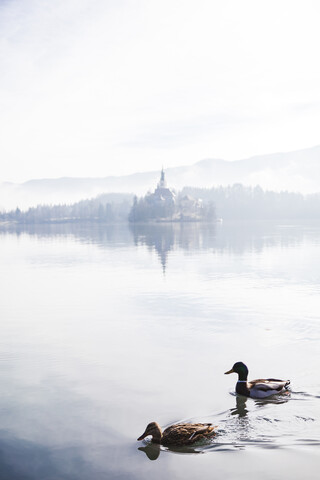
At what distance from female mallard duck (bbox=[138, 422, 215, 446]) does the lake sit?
222 millimetres

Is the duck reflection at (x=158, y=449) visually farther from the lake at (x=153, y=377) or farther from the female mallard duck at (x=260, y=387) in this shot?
the female mallard duck at (x=260, y=387)

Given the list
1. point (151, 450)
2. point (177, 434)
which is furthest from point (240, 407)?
point (151, 450)

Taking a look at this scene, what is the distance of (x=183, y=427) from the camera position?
551 inches

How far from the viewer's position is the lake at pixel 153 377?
42.7 feet

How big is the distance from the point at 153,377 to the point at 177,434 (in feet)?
18.5

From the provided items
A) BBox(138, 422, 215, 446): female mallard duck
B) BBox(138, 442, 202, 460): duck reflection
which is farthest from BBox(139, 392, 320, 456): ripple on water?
BBox(138, 422, 215, 446): female mallard duck

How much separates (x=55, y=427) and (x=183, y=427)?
3.91 meters

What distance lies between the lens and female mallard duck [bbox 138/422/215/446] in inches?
538

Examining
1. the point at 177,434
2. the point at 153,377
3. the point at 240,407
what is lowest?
the point at 240,407

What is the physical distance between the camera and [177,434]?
44.9 feet

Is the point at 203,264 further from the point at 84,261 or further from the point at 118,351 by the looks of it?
the point at 118,351

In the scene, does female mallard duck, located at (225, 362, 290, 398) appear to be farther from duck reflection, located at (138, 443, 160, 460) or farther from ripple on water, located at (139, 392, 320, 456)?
duck reflection, located at (138, 443, 160, 460)

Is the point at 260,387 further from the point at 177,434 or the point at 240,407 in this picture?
the point at 177,434

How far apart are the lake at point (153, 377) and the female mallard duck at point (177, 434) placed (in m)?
0.22
